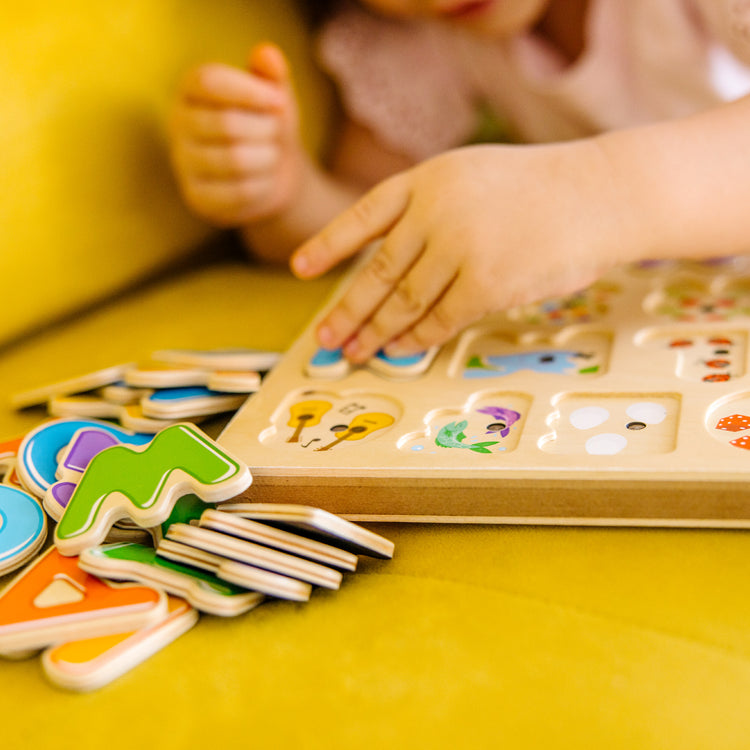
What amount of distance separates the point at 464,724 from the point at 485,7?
0.73 m

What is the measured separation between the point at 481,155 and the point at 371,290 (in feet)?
0.39

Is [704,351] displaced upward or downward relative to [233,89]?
downward

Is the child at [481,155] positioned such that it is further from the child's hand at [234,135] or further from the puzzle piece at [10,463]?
the puzzle piece at [10,463]

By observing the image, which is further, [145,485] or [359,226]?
[359,226]

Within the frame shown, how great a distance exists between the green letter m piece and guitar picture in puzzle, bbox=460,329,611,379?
0.19 metres

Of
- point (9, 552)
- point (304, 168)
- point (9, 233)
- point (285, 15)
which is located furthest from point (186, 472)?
point (285, 15)

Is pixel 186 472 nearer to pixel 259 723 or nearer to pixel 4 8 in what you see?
pixel 259 723

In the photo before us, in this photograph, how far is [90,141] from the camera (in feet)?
2.36

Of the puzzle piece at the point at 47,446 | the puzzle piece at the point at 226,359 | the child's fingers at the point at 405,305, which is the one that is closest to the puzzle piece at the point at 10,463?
the puzzle piece at the point at 47,446

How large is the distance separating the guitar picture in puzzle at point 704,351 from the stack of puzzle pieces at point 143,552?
0.23 m

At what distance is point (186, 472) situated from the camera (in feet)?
1.30

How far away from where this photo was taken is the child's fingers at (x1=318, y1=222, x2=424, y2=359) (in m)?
0.56

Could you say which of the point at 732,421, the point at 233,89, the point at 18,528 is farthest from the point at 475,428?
the point at 233,89

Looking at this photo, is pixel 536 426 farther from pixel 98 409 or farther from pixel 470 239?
pixel 98 409
